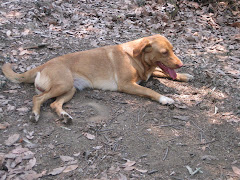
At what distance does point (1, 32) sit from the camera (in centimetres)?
659

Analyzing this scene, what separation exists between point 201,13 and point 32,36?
5.76 m

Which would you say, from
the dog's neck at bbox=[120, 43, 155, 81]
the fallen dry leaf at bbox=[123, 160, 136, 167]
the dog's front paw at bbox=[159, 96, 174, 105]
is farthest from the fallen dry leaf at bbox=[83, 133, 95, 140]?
the dog's neck at bbox=[120, 43, 155, 81]

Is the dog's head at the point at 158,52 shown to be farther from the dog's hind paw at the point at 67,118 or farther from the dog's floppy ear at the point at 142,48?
the dog's hind paw at the point at 67,118

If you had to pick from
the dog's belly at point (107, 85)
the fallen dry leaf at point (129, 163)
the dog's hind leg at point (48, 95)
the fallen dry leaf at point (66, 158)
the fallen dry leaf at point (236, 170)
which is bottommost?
the dog's belly at point (107, 85)

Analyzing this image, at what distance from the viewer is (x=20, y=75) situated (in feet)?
16.7

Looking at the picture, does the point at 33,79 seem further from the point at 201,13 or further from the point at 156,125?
the point at 201,13

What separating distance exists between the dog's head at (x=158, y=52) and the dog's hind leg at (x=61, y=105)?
1.49 metres

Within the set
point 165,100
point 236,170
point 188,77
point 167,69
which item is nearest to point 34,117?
point 165,100

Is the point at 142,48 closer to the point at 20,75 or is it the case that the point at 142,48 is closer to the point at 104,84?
the point at 104,84

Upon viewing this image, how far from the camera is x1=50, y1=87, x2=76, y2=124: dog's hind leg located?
13.7 ft

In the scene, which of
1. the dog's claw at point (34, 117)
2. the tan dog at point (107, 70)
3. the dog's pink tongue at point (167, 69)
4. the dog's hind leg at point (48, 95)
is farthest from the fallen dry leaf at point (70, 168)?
the dog's pink tongue at point (167, 69)

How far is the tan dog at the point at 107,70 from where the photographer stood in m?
4.83

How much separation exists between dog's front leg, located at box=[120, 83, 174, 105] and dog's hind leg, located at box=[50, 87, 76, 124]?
1.04 meters

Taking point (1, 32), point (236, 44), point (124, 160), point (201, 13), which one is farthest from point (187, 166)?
point (201, 13)
